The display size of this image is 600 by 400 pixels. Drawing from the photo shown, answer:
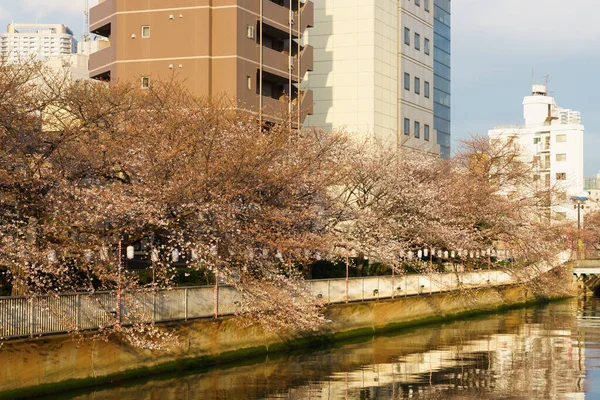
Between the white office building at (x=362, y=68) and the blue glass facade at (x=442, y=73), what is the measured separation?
10077mm

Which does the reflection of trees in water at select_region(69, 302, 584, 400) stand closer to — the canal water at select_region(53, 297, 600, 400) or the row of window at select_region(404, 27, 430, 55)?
the canal water at select_region(53, 297, 600, 400)

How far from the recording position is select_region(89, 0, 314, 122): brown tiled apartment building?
5291 cm

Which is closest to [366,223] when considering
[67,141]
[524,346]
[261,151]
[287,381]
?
[524,346]

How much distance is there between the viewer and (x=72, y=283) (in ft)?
88.5

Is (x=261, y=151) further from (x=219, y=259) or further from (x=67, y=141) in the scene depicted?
(x=67, y=141)

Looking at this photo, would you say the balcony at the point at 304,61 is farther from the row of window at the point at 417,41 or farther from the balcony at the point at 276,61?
the row of window at the point at 417,41

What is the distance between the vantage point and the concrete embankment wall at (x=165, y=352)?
918 inches

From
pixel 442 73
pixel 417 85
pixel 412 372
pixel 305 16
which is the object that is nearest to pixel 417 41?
pixel 417 85

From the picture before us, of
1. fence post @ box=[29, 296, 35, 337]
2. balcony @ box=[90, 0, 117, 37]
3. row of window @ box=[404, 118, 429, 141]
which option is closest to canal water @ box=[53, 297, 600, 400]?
fence post @ box=[29, 296, 35, 337]

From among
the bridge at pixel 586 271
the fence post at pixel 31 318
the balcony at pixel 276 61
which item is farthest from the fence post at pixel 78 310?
the bridge at pixel 586 271

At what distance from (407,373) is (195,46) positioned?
29.3m

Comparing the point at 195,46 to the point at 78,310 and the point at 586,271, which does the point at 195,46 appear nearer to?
the point at 78,310

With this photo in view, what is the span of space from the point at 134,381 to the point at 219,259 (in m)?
5.01

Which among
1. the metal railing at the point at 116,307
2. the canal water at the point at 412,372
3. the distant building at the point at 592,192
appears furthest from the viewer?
the distant building at the point at 592,192
